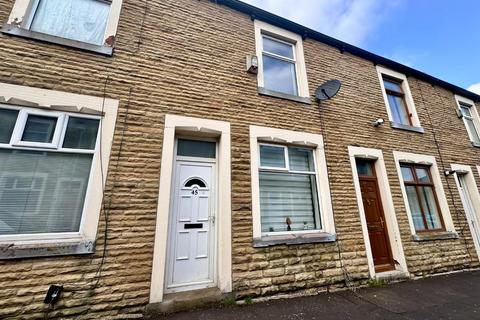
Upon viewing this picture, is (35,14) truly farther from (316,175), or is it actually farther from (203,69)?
(316,175)

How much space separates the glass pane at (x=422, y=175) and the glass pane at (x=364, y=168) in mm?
1918

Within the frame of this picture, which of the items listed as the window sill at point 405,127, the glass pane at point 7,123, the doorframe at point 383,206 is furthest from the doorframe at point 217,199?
the window sill at point 405,127

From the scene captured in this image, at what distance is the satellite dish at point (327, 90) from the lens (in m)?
5.32

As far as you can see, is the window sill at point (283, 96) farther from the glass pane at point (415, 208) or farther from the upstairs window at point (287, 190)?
the glass pane at point (415, 208)

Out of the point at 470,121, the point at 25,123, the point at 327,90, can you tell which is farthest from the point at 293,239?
the point at 470,121

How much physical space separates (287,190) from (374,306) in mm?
2451

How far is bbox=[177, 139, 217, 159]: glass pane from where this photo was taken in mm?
4207

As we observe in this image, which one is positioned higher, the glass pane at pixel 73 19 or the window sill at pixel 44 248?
the glass pane at pixel 73 19

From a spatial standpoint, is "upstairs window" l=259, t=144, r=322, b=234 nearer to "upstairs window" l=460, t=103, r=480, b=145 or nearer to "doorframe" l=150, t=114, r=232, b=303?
"doorframe" l=150, t=114, r=232, b=303

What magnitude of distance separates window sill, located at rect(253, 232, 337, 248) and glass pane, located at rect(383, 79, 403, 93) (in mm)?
5937

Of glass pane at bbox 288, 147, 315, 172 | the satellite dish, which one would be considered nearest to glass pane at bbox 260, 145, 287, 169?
glass pane at bbox 288, 147, 315, 172

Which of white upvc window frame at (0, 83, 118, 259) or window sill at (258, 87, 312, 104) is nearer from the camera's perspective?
white upvc window frame at (0, 83, 118, 259)

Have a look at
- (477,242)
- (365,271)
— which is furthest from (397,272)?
(477,242)

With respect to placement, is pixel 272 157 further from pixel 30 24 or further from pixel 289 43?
pixel 30 24
